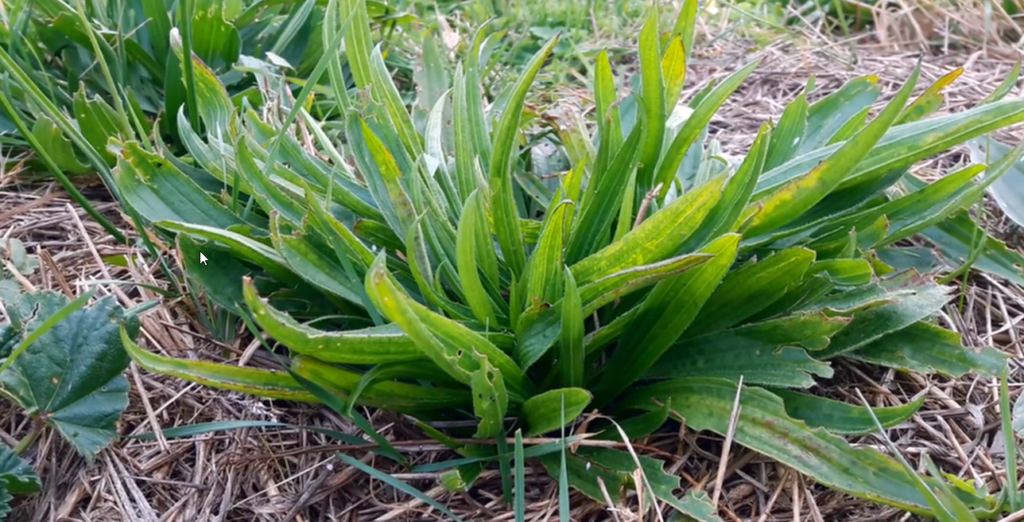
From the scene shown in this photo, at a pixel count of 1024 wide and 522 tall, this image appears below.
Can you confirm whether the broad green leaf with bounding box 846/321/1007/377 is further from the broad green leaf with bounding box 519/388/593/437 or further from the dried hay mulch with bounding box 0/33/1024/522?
the broad green leaf with bounding box 519/388/593/437

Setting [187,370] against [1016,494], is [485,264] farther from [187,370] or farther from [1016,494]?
[1016,494]

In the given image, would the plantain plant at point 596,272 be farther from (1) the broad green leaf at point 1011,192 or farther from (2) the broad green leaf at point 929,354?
(1) the broad green leaf at point 1011,192

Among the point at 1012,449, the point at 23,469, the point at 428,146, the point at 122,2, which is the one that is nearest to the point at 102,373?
the point at 23,469

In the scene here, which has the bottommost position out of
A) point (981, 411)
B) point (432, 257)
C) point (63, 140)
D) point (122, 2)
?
point (981, 411)

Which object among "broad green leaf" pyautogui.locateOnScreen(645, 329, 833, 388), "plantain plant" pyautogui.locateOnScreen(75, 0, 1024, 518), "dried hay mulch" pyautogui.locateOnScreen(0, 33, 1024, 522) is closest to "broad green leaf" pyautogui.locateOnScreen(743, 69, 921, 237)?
"plantain plant" pyautogui.locateOnScreen(75, 0, 1024, 518)

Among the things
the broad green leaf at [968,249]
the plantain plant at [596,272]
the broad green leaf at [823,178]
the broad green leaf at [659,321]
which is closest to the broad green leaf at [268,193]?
the plantain plant at [596,272]

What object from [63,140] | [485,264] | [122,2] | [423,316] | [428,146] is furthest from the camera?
[122,2]
